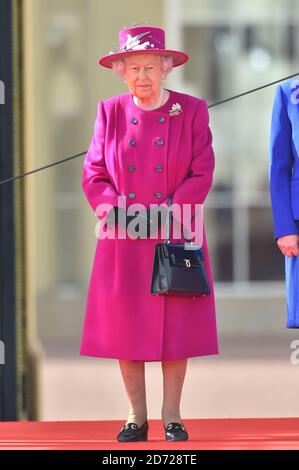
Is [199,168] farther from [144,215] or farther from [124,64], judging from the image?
[124,64]

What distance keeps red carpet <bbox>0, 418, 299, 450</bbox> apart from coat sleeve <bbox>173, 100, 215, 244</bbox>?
86 centimetres

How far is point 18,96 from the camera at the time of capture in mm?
6613

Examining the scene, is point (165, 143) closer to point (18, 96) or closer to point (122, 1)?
point (18, 96)

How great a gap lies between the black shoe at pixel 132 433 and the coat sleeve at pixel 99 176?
34.2 inches

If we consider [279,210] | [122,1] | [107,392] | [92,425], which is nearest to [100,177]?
[279,210]

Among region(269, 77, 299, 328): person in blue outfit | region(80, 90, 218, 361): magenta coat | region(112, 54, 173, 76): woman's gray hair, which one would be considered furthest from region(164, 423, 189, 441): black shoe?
region(112, 54, 173, 76): woman's gray hair

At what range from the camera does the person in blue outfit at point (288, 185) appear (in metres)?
5.45

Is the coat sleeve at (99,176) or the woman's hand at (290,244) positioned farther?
the woman's hand at (290,244)

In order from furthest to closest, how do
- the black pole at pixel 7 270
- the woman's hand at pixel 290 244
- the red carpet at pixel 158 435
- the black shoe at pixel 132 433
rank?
the black pole at pixel 7 270, the woman's hand at pixel 290 244, the black shoe at pixel 132 433, the red carpet at pixel 158 435

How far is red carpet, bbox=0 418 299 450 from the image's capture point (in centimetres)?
522

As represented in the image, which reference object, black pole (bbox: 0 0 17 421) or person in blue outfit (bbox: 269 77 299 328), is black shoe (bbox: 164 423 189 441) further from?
black pole (bbox: 0 0 17 421)

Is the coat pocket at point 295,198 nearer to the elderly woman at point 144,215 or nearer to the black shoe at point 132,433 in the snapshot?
the elderly woman at point 144,215

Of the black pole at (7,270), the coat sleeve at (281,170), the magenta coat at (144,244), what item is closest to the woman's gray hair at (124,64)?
the magenta coat at (144,244)

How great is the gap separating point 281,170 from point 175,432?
115 cm
